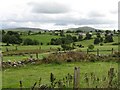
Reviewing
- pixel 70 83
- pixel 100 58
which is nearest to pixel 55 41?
pixel 100 58

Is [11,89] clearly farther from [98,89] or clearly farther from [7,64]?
[7,64]

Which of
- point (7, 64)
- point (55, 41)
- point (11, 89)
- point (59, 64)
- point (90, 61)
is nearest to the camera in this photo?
point (11, 89)

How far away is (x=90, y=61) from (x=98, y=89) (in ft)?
62.7

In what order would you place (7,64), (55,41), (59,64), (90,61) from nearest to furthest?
(7,64) < (59,64) < (90,61) < (55,41)

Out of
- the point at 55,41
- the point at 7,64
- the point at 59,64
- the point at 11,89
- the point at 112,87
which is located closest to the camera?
the point at 112,87

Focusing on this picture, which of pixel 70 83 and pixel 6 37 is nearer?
pixel 70 83

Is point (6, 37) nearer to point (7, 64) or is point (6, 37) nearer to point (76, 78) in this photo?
point (7, 64)

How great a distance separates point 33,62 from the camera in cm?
2956

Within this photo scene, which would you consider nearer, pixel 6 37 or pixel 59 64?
pixel 59 64

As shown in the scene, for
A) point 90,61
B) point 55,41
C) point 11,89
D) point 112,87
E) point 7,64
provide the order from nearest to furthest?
point 112,87
point 11,89
point 7,64
point 90,61
point 55,41

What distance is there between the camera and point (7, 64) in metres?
27.4

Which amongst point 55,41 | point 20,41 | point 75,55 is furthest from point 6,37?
point 75,55

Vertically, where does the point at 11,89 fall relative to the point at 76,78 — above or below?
below

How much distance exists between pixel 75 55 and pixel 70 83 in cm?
1762
